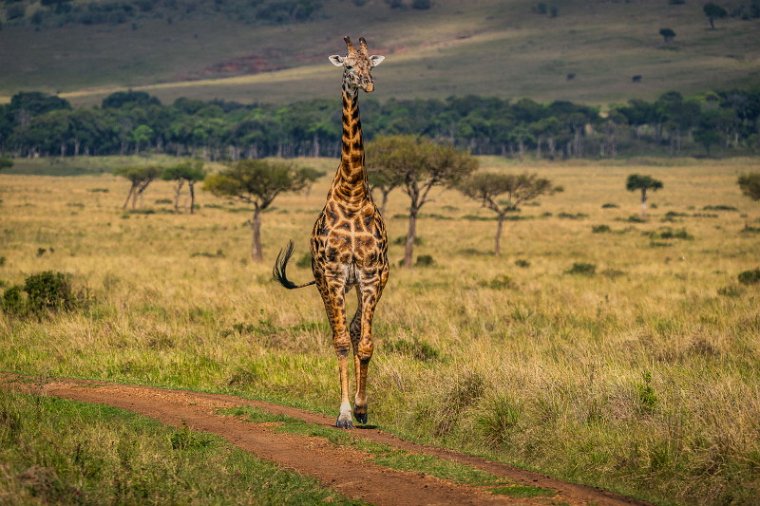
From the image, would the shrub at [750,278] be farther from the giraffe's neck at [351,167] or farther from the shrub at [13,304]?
the giraffe's neck at [351,167]

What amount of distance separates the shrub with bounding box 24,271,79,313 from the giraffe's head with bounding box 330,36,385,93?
37.9 ft

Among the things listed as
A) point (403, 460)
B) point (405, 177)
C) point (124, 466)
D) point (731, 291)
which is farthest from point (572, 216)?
point (124, 466)

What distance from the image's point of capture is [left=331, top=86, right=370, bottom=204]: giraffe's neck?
40.2 feet

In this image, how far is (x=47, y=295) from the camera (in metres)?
21.8

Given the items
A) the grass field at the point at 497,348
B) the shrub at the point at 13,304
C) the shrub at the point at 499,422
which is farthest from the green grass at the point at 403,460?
the shrub at the point at 13,304

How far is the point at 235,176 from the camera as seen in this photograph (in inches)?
1850

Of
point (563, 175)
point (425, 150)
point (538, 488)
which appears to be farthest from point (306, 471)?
point (563, 175)

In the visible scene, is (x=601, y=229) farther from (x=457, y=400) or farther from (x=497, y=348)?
(x=457, y=400)

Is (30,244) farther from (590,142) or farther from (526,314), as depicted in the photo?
(590,142)

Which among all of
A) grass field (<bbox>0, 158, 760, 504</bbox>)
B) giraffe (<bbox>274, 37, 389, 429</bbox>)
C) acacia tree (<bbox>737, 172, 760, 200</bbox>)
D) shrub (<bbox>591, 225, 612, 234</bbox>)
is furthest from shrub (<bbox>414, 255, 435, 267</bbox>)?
giraffe (<bbox>274, 37, 389, 429</bbox>)

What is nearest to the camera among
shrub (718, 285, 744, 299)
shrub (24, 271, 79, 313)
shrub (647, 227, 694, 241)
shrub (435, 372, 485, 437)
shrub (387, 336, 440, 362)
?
shrub (435, 372, 485, 437)

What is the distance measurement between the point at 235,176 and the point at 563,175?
87694 millimetres

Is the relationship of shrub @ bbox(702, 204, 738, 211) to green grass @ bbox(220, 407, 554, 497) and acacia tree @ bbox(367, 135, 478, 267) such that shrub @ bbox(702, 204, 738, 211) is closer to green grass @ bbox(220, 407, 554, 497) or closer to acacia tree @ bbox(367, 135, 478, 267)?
acacia tree @ bbox(367, 135, 478, 267)

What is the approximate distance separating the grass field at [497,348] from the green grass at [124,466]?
0.66 meters
